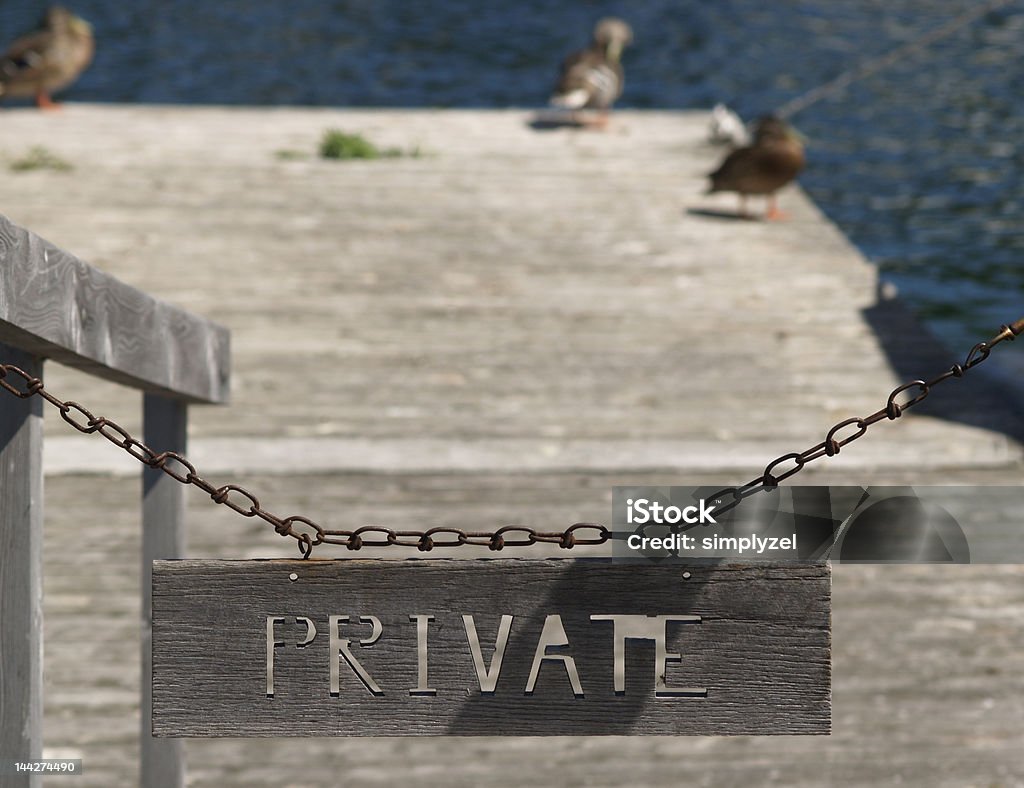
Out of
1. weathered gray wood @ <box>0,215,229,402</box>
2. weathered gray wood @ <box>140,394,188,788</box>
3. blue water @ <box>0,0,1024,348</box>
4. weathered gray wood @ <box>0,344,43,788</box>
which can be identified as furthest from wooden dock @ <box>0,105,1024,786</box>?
blue water @ <box>0,0,1024,348</box>

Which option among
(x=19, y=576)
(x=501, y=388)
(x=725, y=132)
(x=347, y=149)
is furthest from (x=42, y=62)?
(x=19, y=576)

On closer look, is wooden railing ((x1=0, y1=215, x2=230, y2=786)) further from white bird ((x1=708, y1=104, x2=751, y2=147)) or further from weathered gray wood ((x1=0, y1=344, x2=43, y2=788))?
white bird ((x1=708, y1=104, x2=751, y2=147))

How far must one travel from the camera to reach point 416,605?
2361 mm

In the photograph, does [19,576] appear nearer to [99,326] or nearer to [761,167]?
[99,326]

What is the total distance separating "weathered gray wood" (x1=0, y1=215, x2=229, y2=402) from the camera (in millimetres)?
2506

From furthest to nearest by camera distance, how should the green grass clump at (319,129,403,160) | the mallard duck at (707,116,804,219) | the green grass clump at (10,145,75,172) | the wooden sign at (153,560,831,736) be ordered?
the green grass clump at (319,129,403,160), the green grass clump at (10,145,75,172), the mallard duck at (707,116,804,219), the wooden sign at (153,560,831,736)

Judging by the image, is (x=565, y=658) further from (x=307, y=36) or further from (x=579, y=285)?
(x=307, y=36)

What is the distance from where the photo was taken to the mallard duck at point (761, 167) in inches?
415

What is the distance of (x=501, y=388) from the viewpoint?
25.5 feet

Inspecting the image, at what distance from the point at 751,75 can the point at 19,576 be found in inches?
874

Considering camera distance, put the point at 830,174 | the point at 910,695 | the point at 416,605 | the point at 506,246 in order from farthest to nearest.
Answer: the point at 830,174
the point at 506,246
the point at 910,695
the point at 416,605

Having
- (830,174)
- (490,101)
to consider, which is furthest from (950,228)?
(490,101)

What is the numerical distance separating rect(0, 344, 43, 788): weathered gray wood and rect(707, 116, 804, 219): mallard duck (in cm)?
845

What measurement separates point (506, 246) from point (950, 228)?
8.99 metres
